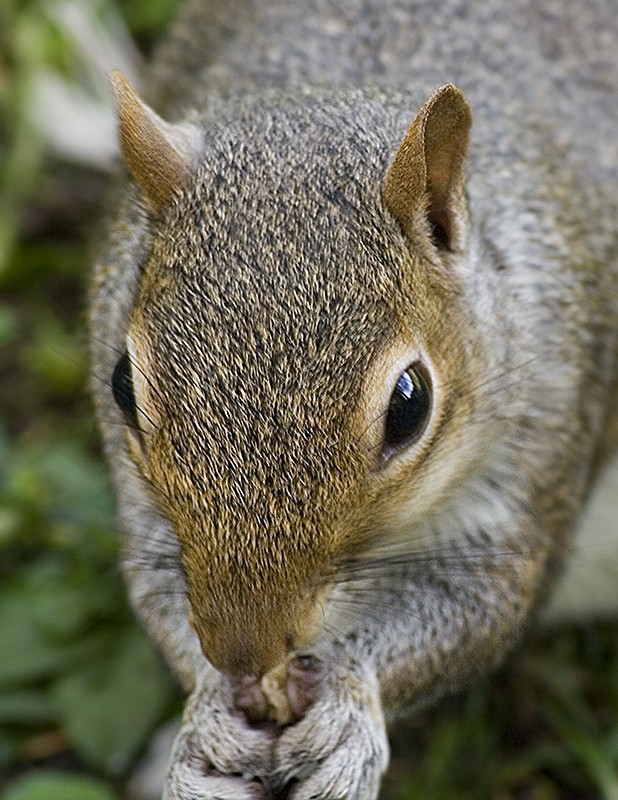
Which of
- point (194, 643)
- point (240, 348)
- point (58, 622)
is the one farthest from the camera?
point (58, 622)

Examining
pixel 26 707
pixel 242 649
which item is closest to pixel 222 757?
pixel 242 649

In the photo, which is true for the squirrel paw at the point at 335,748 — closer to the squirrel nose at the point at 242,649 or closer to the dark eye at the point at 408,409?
the squirrel nose at the point at 242,649

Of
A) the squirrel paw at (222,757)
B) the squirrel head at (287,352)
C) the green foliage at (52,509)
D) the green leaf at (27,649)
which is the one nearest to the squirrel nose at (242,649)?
the squirrel head at (287,352)

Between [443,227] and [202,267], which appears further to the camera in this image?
[443,227]

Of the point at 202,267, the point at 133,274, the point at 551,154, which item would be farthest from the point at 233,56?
the point at 202,267

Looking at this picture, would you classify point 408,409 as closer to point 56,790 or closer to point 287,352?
point 287,352

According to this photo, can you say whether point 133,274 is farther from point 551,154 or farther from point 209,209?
point 551,154

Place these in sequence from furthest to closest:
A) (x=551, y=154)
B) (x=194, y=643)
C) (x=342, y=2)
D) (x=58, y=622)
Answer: (x=58, y=622) → (x=342, y=2) → (x=551, y=154) → (x=194, y=643)

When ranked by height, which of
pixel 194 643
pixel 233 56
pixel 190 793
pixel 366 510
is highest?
pixel 233 56
